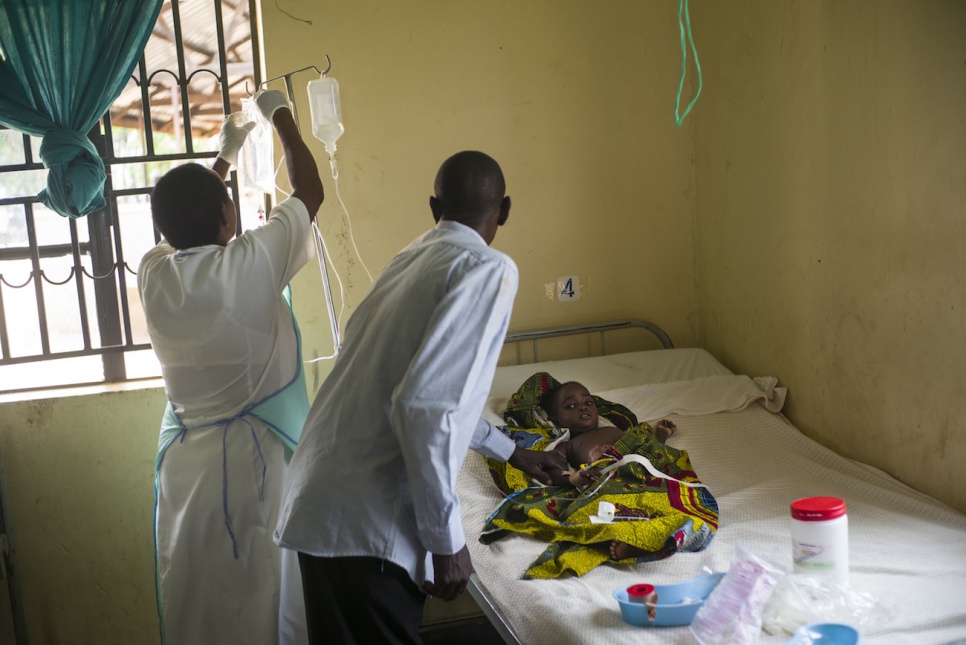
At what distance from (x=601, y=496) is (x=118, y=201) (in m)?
2.27

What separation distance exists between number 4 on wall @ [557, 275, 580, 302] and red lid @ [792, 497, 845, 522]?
1.95 meters

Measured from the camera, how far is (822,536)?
6.48ft

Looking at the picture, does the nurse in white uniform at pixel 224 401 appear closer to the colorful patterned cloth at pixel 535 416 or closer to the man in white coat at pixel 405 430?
the man in white coat at pixel 405 430

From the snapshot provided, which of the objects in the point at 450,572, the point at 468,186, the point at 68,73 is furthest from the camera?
the point at 68,73

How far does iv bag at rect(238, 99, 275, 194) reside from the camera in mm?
2785

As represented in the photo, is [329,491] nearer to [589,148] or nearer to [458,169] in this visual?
[458,169]

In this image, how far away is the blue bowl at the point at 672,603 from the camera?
195 centimetres

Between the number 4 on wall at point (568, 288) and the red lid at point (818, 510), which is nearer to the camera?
the red lid at point (818, 510)

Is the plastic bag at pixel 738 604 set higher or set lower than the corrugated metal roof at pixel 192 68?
lower

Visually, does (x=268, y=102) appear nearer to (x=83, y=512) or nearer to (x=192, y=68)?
(x=192, y=68)

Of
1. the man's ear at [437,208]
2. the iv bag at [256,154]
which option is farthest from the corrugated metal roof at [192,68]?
the man's ear at [437,208]

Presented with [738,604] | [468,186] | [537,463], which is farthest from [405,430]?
[537,463]

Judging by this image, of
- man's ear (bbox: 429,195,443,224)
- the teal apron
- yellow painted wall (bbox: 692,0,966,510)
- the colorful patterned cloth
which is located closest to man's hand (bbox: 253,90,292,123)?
the teal apron

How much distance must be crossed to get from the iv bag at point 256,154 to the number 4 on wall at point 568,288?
1442mm
